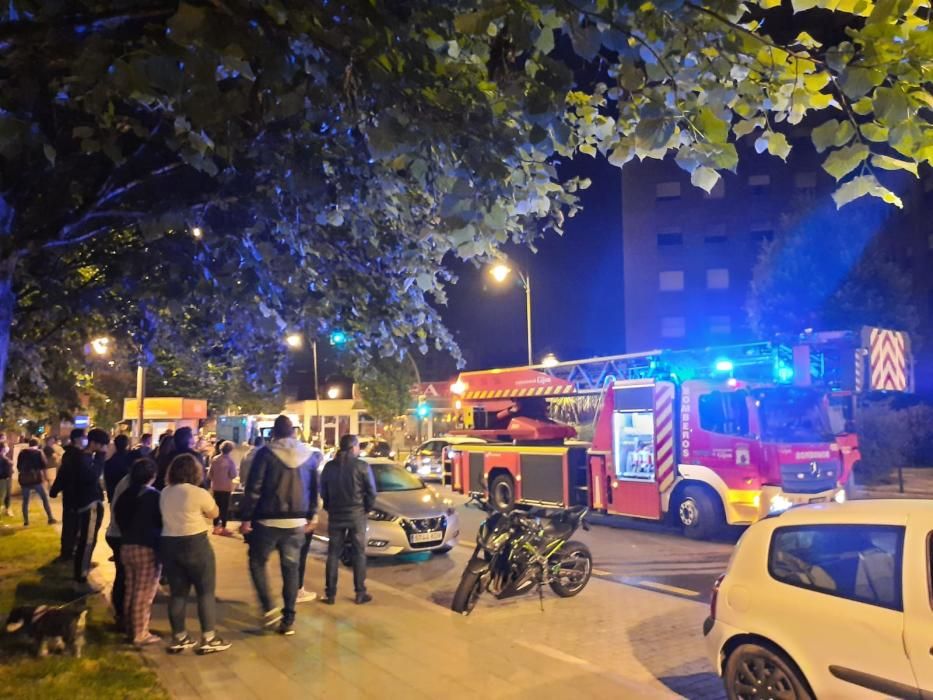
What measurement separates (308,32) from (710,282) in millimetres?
42925

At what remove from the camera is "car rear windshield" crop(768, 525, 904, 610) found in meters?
4.16

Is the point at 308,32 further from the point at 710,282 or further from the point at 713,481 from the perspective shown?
the point at 710,282

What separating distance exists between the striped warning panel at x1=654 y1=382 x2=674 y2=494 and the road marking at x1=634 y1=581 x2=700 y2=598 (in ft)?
12.0

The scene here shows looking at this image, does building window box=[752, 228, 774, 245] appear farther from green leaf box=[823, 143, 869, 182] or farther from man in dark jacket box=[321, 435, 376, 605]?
green leaf box=[823, 143, 869, 182]

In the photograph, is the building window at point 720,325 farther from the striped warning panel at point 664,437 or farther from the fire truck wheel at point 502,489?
the striped warning panel at point 664,437

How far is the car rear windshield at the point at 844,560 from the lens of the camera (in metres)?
4.16

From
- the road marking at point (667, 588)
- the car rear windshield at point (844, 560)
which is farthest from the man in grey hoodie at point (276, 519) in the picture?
the road marking at point (667, 588)

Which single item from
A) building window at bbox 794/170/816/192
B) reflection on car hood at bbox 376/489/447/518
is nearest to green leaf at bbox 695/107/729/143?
reflection on car hood at bbox 376/489/447/518

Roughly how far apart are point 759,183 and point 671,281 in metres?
7.45

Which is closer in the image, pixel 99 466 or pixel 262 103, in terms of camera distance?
pixel 262 103

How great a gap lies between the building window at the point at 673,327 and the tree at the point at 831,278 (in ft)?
64.4

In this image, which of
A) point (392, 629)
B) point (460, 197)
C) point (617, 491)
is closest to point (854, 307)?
point (617, 491)

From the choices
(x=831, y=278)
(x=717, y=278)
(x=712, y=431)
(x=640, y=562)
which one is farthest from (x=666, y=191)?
(x=640, y=562)

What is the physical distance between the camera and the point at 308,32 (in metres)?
3.87
